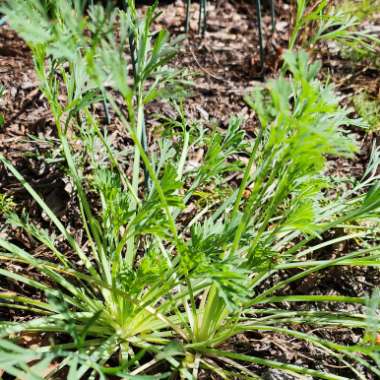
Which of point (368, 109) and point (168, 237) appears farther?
point (368, 109)

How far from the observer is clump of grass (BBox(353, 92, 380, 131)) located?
2.02 m

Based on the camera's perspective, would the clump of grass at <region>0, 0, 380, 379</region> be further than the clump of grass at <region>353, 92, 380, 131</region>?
No

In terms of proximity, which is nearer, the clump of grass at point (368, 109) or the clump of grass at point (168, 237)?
the clump of grass at point (168, 237)

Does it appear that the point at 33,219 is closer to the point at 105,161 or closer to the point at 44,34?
the point at 105,161

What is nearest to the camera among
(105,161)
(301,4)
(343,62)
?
(301,4)

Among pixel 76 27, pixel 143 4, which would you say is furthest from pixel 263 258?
pixel 143 4

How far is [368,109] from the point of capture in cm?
207

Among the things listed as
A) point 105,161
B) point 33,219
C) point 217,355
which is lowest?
point 217,355

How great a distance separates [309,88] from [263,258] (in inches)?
17.2

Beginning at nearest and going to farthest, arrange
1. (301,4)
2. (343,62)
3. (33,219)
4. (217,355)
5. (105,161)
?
(301,4), (217,355), (33,219), (105,161), (343,62)

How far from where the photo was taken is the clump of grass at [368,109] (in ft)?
6.61

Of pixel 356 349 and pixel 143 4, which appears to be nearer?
pixel 356 349

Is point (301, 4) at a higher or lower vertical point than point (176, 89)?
higher

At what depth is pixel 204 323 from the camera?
1.31 metres
